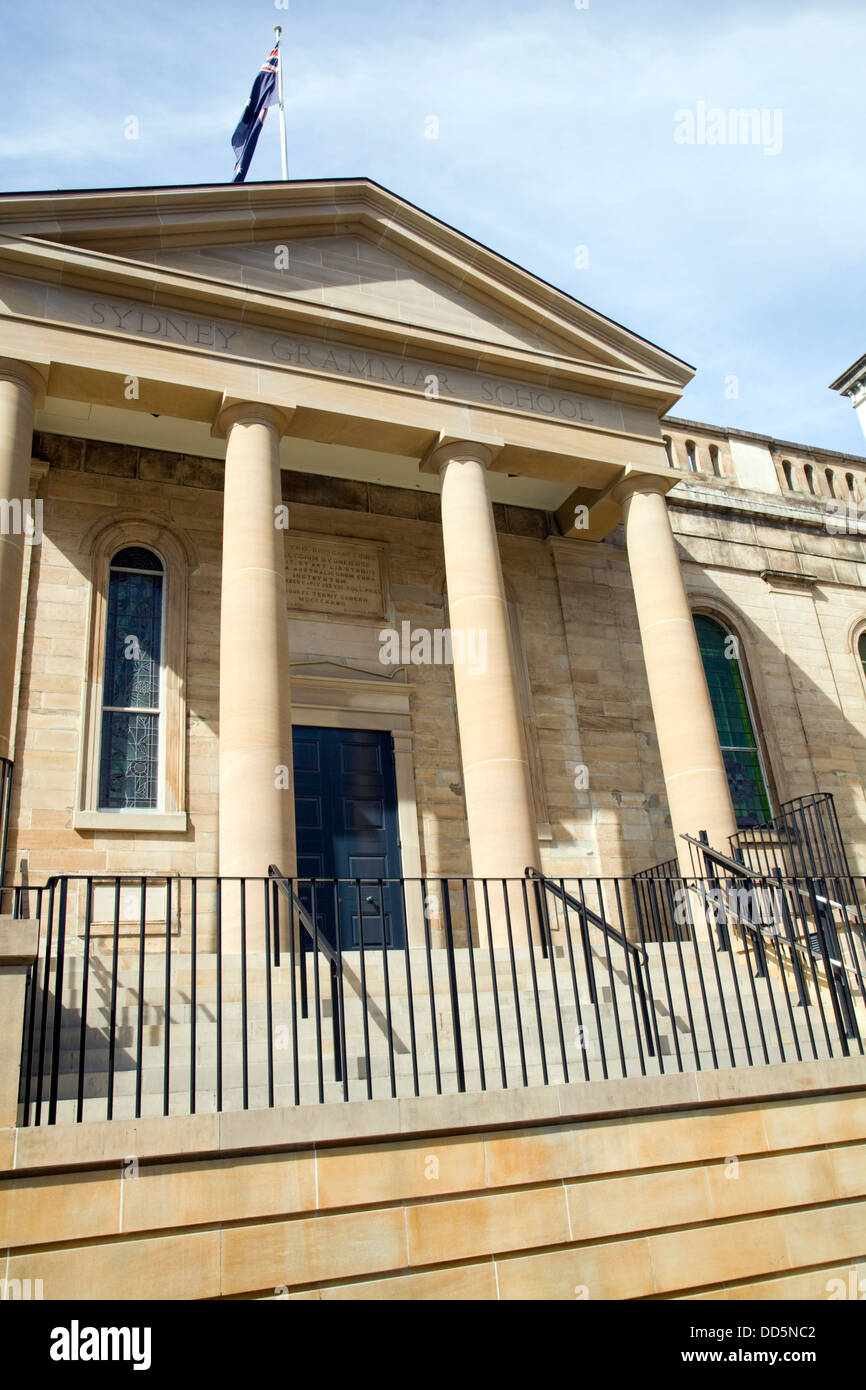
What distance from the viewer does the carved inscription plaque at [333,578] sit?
1492cm

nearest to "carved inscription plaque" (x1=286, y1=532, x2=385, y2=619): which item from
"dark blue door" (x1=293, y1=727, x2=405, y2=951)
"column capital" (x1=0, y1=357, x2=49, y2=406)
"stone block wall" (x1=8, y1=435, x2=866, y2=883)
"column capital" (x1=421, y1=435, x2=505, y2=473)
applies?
"stone block wall" (x1=8, y1=435, x2=866, y2=883)

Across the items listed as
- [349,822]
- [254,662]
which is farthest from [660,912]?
[254,662]

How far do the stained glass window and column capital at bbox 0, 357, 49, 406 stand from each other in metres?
3.05

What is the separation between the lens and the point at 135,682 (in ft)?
44.2

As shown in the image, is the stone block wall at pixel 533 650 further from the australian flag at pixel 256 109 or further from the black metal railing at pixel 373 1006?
the australian flag at pixel 256 109

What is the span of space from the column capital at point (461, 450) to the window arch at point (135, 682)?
369 centimetres

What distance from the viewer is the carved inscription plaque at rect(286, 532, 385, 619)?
14.9 meters

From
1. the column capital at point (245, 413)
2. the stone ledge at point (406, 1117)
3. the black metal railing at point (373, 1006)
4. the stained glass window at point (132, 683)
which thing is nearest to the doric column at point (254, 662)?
the column capital at point (245, 413)

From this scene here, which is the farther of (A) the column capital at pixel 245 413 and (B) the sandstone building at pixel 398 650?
(A) the column capital at pixel 245 413

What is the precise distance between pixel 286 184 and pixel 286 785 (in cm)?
799

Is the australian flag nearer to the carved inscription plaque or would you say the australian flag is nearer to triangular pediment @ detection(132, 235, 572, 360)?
triangular pediment @ detection(132, 235, 572, 360)

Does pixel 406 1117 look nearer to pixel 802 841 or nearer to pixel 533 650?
pixel 802 841

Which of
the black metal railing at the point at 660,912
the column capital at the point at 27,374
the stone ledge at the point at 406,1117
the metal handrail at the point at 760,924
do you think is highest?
the column capital at the point at 27,374

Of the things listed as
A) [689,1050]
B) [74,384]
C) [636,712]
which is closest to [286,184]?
[74,384]
